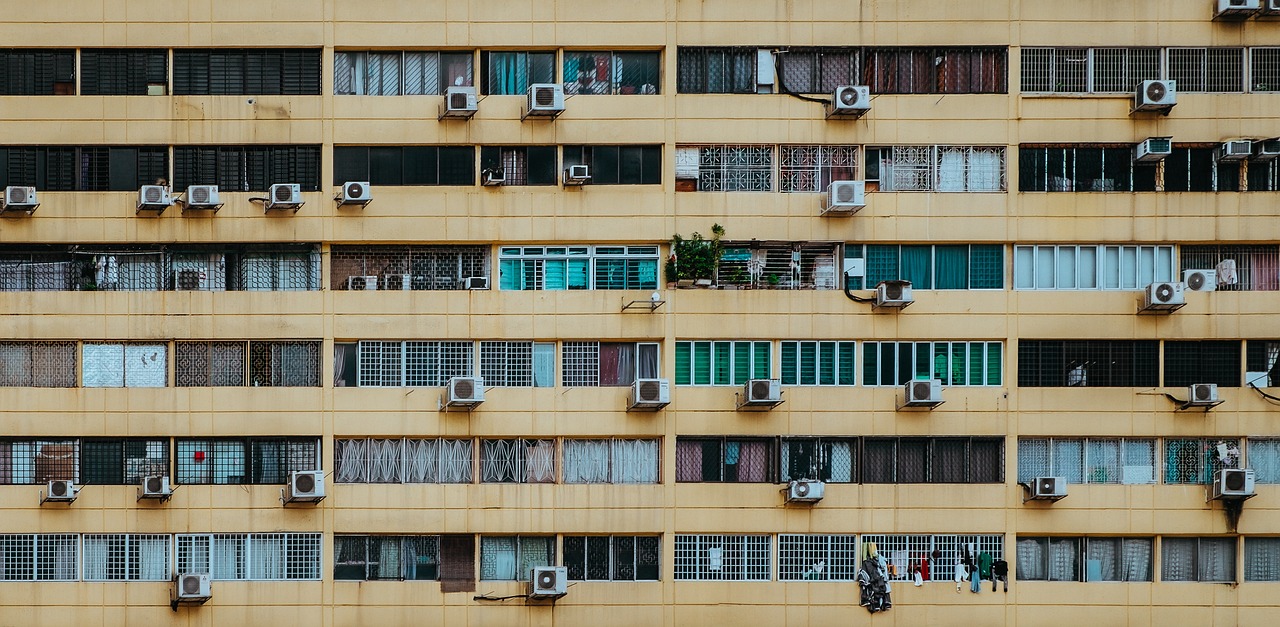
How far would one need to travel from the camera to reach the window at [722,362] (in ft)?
67.5

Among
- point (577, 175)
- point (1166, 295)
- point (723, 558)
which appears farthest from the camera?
point (723, 558)

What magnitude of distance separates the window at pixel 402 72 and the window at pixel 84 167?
335cm

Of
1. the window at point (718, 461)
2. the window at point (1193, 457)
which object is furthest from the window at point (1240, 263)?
the window at point (718, 461)

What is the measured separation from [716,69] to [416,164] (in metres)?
5.28

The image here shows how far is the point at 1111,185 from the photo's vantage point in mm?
20766

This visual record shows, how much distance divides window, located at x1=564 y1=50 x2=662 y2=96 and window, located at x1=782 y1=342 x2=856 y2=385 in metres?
5.00

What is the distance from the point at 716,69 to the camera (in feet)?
67.9

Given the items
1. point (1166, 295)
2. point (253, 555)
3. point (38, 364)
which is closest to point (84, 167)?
point (38, 364)

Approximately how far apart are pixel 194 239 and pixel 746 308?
9.27 metres

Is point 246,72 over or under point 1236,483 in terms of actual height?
over

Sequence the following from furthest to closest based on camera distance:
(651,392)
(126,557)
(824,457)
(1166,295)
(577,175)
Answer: (824,457) < (126,557) < (577,175) < (1166,295) < (651,392)

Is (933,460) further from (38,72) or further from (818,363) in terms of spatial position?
(38,72)

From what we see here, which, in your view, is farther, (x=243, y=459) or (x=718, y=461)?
(x=718, y=461)

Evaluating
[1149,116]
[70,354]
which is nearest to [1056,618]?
[1149,116]
